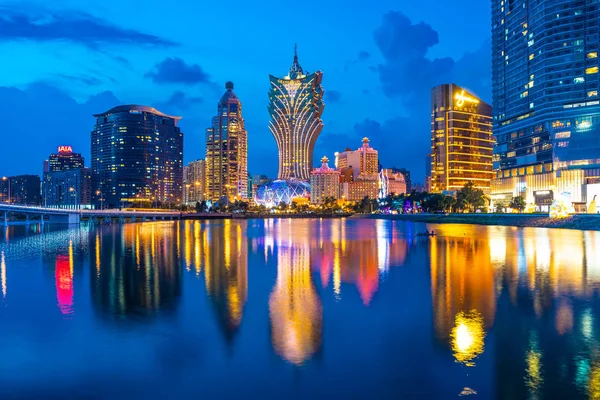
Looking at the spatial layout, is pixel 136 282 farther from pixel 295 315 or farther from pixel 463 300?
pixel 463 300

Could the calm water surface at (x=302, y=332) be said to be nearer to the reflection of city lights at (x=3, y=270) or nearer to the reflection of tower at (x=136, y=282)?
the reflection of tower at (x=136, y=282)

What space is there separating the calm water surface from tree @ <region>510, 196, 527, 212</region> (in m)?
115

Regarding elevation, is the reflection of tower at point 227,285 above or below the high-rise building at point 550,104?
below

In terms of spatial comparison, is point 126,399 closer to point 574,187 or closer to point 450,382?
point 450,382

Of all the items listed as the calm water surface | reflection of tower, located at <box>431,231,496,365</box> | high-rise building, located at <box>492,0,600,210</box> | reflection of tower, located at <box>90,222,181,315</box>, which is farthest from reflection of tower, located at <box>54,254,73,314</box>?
high-rise building, located at <box>492,0,600,210</box>

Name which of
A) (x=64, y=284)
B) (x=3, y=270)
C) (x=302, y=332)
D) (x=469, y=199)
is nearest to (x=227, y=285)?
(x=64, y=284)

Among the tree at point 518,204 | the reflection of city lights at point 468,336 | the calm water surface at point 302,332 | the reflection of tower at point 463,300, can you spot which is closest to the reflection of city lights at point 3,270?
the calm water surface at point 302,332

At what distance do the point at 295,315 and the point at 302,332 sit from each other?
10.00 feet

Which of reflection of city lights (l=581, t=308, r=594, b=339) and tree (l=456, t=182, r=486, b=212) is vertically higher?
tree (l=456, t=182, r=486, b=212)

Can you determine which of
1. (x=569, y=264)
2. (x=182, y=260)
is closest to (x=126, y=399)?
(x=182, y=260)

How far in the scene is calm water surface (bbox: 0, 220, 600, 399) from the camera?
1469 cm

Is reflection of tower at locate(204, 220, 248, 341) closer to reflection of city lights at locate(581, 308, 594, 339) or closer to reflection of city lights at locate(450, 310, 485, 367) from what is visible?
reflection of city lights at locate(450, 310, 485, 367)

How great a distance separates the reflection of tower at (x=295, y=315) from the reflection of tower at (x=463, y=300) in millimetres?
5032

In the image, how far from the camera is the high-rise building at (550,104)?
142 metres
